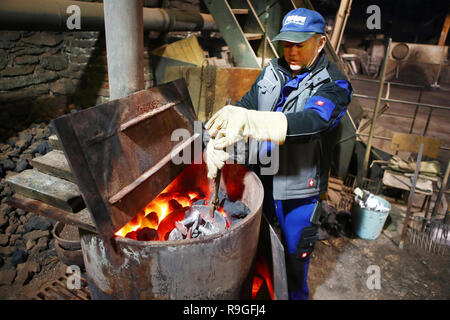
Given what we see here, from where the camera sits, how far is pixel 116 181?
5.40ft

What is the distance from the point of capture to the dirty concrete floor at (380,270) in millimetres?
3153

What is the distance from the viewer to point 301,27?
2.09 metres

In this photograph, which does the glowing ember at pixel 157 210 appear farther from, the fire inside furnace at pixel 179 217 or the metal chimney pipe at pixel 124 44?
the metal chimney pipe at pixel 124 44

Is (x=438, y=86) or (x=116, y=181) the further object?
(x=438, y=86)

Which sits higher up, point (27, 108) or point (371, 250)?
point (27, 108)

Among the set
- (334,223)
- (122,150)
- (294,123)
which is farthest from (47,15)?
(334,223)

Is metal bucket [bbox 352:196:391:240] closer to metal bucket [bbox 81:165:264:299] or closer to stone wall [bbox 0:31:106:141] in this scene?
metal bucket [bbox 81:165:264:299]

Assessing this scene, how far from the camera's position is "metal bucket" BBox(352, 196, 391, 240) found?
12.5ft

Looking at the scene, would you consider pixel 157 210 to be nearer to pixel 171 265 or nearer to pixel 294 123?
pixel 171 265

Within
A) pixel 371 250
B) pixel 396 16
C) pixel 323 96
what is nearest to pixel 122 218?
pixel 323 96

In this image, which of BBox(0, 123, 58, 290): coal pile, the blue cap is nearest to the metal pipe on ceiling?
BBox(0, 123, 58, 290): coal pile

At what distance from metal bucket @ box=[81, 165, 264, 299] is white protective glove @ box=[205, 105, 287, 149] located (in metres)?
0.54
